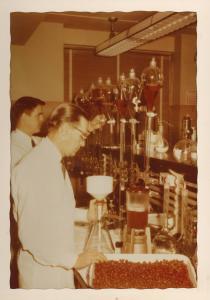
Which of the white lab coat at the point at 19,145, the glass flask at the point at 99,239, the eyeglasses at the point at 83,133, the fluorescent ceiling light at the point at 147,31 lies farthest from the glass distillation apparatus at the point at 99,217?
the fluorescent ceiling light at the point at 147,31

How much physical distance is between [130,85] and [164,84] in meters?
0.14

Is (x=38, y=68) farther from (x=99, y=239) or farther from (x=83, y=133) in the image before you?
(x=99, y=239)

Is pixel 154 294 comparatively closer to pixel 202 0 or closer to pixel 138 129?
pixel 138 129

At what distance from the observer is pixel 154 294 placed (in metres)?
1.91

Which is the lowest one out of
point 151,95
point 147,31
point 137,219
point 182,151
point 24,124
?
point 137,219

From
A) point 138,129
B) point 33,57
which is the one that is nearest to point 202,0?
point 138,129

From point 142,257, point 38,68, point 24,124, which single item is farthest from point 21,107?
point 142,257

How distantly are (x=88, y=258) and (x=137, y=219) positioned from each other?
0.82ft

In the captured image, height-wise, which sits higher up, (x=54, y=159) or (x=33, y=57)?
(x=33, y=57)

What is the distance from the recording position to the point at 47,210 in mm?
1913

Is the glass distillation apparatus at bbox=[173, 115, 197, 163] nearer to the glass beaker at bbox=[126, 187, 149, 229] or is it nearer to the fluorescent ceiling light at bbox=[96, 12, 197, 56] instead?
the glass beaker at bbox=[126, 187, 149, 229]

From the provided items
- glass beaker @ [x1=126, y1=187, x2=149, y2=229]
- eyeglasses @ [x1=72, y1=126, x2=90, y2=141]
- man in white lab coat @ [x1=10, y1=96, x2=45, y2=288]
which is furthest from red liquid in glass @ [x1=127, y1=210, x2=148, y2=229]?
man in white lab coat @ [x1=10, y1=96, x2=45, y2=288]

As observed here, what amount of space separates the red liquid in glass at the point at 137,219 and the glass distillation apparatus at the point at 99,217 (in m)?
0.10

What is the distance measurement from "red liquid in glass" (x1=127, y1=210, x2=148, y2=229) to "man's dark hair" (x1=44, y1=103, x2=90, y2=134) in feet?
1.43
